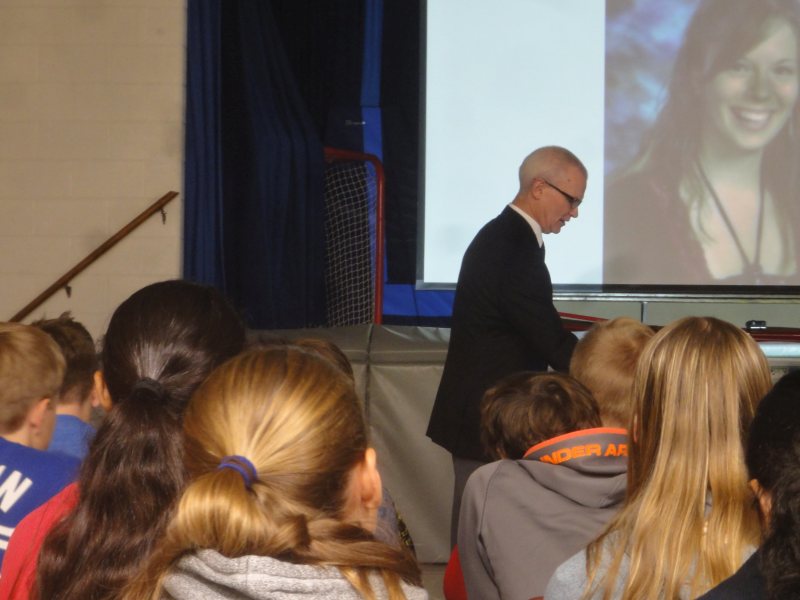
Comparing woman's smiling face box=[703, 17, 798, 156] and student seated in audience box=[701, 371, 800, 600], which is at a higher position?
woman's smiling face box=[703, 17, 798, 156]

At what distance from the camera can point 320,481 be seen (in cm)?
107

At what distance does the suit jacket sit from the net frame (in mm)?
2051

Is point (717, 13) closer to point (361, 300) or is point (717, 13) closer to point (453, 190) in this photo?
point (453, 190)

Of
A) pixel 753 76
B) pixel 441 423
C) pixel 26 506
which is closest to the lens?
pixel 26 506

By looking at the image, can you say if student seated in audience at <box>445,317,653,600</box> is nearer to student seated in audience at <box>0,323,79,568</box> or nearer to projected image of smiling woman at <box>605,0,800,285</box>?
student seated in audience at <box>0,323,79,568</box>

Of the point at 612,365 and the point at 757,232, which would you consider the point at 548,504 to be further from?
the point at 757,232

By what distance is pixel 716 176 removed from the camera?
4.88 meters

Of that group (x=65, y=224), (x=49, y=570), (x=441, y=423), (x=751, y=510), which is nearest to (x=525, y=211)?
(x=441, y=423)

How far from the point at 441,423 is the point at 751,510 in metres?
1.66

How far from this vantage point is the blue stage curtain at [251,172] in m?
4.81

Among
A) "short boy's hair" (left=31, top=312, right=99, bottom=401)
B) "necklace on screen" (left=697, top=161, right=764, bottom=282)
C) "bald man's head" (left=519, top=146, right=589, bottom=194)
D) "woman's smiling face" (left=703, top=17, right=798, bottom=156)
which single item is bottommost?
"short boy's hair" (left=31, top=312, right=99, bottom=401)

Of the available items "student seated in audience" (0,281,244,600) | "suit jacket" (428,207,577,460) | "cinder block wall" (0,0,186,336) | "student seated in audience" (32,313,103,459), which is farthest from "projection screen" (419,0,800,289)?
"student seated in audience" (0,281,244,600)

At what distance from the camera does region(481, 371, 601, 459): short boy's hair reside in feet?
6.15

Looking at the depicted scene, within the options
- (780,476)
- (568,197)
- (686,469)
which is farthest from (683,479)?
(568,197)
